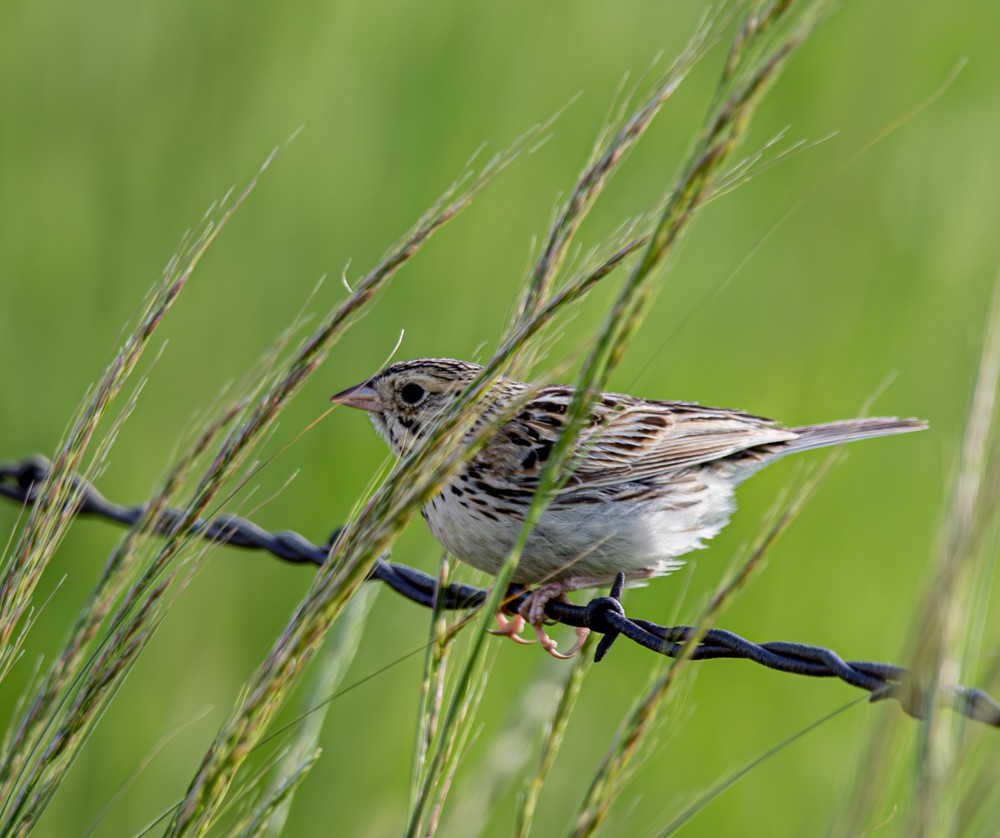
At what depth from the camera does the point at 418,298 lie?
462 centimetres

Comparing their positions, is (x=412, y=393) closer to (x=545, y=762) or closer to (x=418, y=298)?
(x=418, y=298)

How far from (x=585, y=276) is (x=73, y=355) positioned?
3260 mm

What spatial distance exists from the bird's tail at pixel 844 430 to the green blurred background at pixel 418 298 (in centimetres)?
60

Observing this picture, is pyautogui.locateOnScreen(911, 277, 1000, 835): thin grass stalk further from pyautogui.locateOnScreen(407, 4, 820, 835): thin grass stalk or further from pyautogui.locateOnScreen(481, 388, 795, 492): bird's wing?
pyautogui.locateOnScreen(481, 388, 795, 492): bird's wing

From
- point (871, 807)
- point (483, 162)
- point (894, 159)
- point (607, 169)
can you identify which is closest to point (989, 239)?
point (894, 159)

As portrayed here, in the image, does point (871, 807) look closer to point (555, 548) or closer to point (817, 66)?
point (555, 548)

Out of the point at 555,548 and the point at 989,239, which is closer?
the point at 555,548

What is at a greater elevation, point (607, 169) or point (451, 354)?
point (451, 354)

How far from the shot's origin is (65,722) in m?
1.89

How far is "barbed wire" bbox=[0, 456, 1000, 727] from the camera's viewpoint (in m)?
1.43

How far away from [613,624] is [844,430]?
1536 mm

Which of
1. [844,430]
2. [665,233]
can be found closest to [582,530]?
[844,430]

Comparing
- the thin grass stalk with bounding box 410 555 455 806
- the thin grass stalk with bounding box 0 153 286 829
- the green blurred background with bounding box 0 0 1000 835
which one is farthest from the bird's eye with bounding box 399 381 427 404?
the thin grass stalk with bounding box 0 153 286 829

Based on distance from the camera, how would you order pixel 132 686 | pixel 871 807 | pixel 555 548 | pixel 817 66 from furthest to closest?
pixel 817 66
pixel 132 686
pixel 555 548
pixel 871 807
